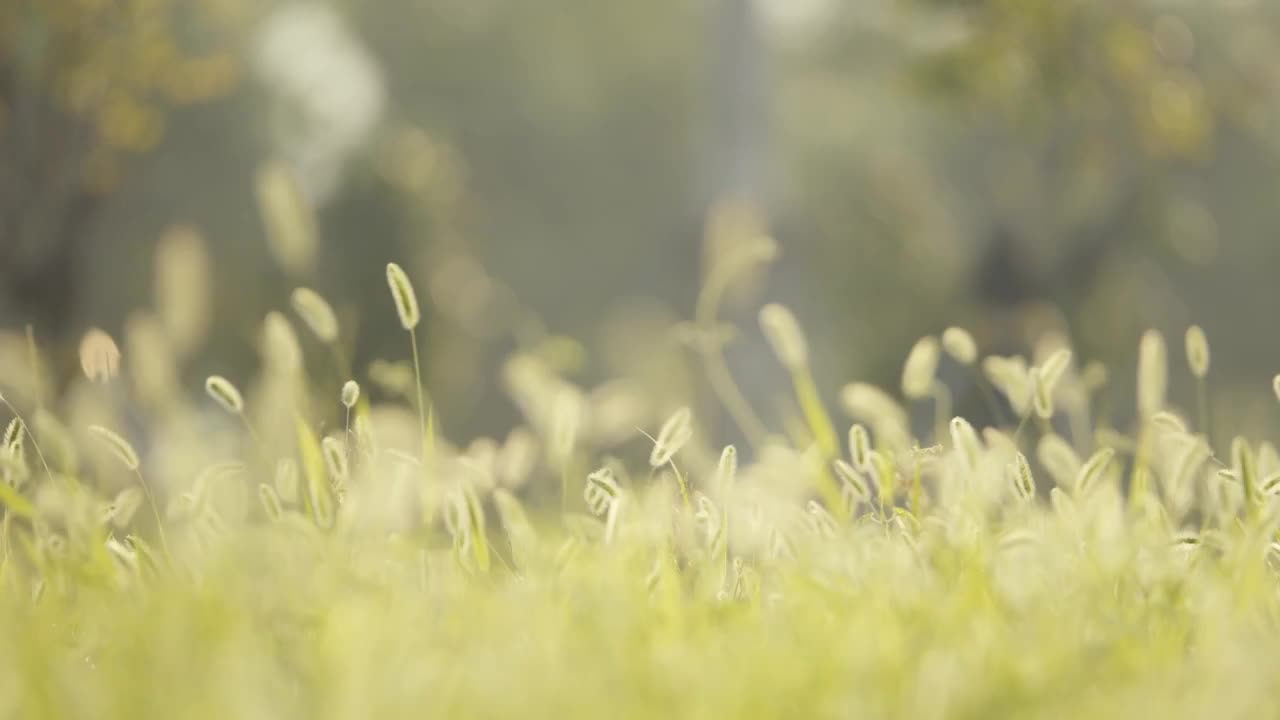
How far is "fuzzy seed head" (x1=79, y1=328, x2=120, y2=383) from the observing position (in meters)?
1.86

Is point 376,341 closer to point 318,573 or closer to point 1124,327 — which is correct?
point 1124,327

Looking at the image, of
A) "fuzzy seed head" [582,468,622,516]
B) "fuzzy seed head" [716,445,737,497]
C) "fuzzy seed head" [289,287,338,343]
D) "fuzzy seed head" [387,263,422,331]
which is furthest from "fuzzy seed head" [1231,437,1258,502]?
"fuzzy seed head" [289,287,338,343]

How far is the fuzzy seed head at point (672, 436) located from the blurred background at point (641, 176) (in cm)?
16

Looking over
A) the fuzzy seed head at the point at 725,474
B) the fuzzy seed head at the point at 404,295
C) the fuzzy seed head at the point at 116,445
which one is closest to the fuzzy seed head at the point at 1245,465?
the fuzzy seed head at the point at 725,474

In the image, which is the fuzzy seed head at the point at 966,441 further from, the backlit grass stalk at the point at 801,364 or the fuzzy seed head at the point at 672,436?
the fuzzy seed head at the point at 672,436

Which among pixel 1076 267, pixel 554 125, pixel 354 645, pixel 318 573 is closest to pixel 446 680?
pixel 354 645

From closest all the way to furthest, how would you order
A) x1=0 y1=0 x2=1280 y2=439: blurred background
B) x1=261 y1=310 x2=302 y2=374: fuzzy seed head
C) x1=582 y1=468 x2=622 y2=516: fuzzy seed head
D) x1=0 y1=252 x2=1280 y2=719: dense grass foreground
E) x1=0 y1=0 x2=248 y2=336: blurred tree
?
x1=0 y1=252 x2=1280 y2=719: dense grass foreground
x1=261 y1=310 x2=302 y2=374: fuzzy seed head
x1=582 y1=468 x2=622 y2=516: fuzzy seed head
x1=0 y1=0 x2=248 y2=336: blurred tree
x1=0 y1=0 x2=1280 y2=439: blurred background

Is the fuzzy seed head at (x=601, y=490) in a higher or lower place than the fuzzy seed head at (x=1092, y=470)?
lower

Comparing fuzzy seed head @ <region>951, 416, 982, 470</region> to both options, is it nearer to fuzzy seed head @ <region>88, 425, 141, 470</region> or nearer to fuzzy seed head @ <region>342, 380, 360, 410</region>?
fuzzy seed head @ <region>342, 380, 360, 410</region>

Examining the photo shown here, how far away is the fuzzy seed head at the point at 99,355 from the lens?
6.10 ft

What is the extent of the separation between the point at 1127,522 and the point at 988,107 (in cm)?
439

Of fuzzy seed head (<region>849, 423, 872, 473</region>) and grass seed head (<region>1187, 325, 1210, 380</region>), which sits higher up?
grass seed head (<region>1187, 325, 1210, 380</region>)

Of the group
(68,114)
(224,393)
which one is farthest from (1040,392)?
(68,114)

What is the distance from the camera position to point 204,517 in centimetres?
186
